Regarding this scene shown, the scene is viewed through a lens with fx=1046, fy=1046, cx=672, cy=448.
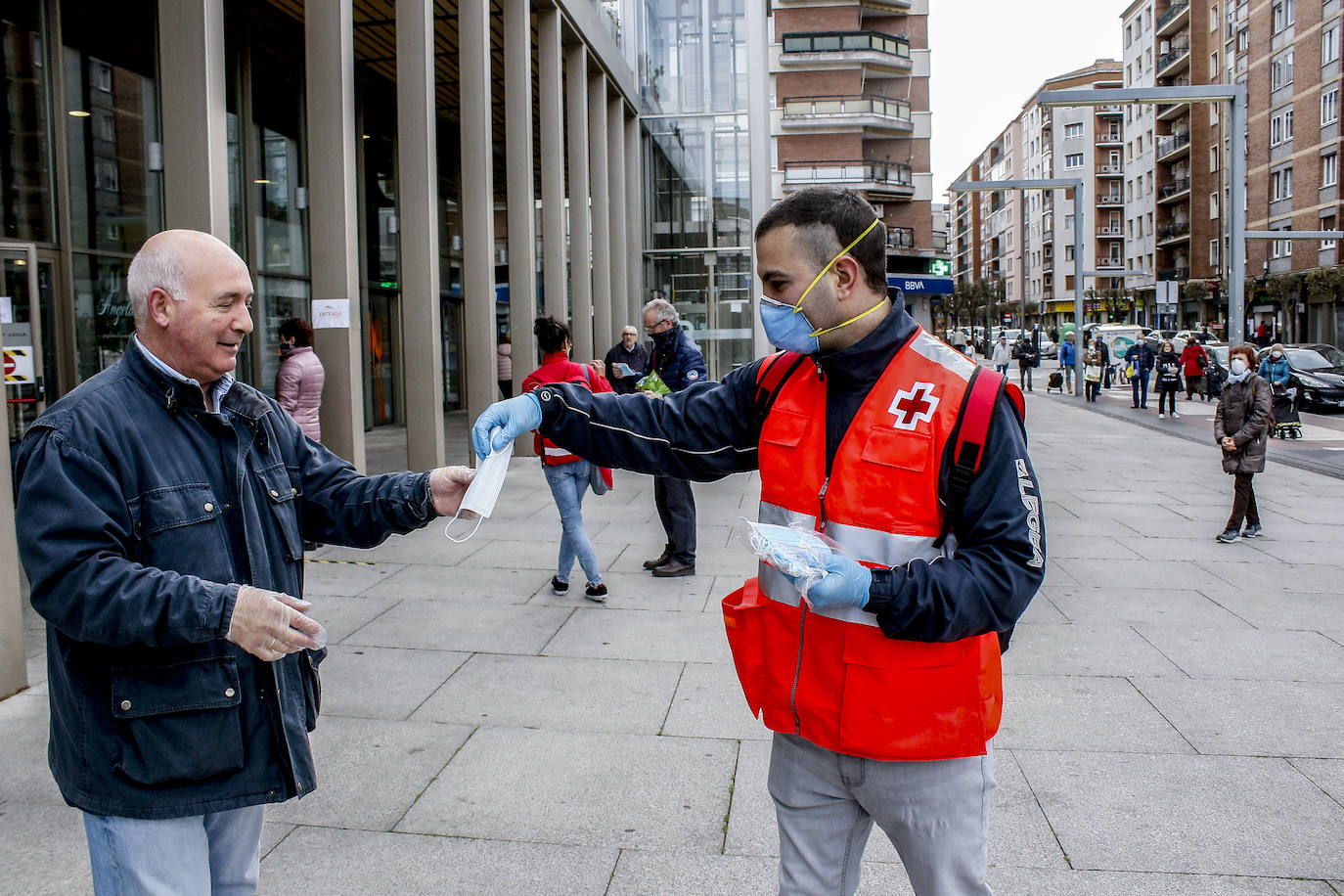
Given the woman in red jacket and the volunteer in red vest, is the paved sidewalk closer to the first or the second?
the woman in red jacket

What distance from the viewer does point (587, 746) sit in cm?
448

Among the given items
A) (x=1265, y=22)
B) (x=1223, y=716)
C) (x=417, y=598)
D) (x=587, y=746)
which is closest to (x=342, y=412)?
(x=417, y=598)

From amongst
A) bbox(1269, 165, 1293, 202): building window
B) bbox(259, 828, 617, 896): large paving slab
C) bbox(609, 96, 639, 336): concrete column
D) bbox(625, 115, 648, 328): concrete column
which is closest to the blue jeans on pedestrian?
bbox(625, 115, 648, 328): concrete column

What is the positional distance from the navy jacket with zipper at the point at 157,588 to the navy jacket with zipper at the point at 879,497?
786mm

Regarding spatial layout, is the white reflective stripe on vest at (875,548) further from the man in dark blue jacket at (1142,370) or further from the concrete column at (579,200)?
the man in dark blue jacket at (1142,370)

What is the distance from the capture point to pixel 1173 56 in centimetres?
6750

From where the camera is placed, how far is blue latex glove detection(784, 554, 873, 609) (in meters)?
2.05

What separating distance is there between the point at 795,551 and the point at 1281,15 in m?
62.0

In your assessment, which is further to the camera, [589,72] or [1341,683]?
[589,72]

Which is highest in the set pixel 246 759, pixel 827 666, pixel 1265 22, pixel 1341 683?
pixel 1265 22

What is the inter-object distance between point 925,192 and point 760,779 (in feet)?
178

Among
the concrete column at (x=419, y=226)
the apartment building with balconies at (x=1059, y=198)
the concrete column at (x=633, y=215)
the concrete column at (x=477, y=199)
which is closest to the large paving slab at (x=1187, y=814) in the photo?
the concrete column at (x=419, y=226)

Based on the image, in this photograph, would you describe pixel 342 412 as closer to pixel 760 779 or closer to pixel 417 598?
pixel 417 598

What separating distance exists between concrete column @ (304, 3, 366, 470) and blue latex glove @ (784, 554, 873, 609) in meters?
7.67
